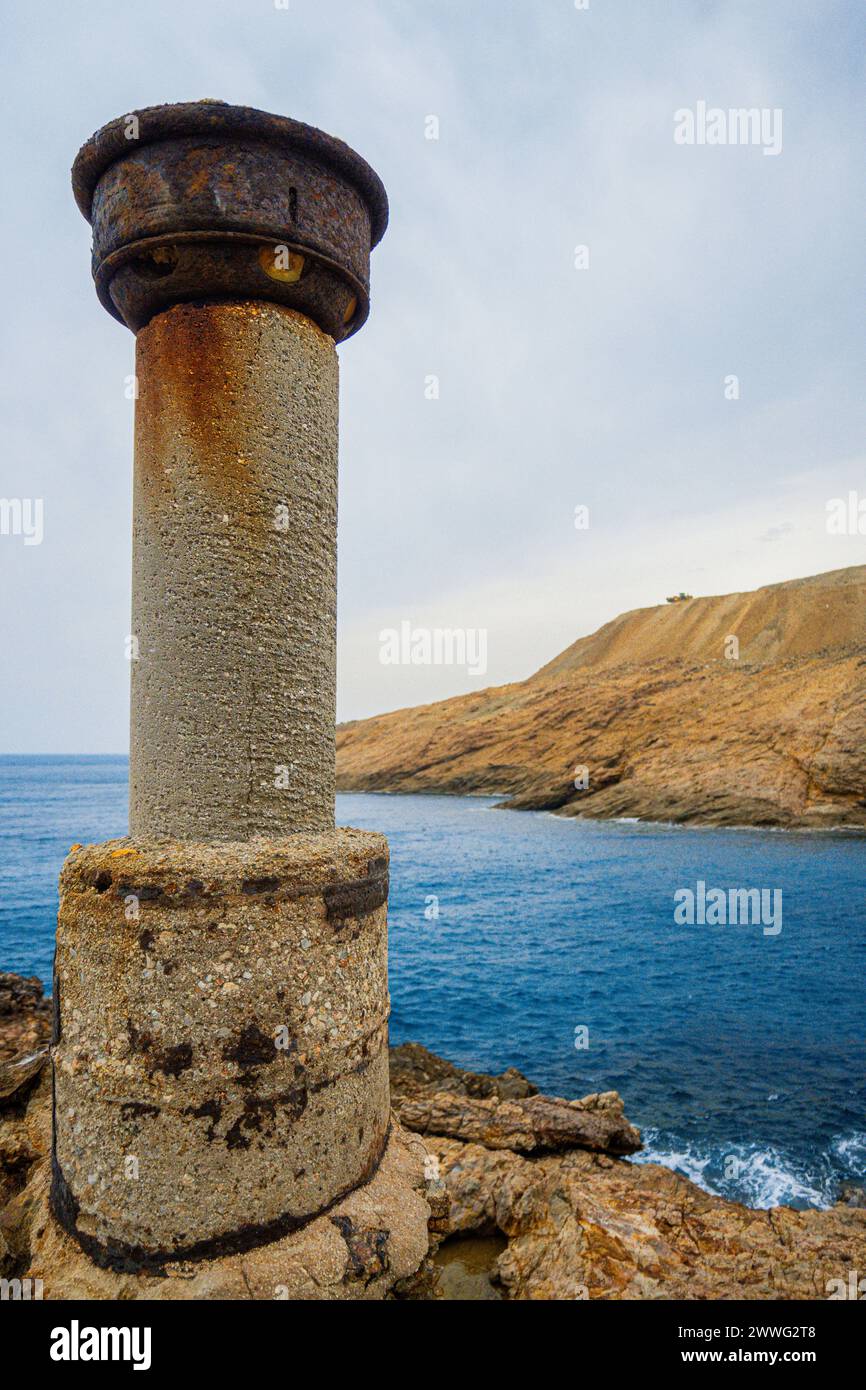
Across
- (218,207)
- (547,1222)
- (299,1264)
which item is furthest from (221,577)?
(547,1222)

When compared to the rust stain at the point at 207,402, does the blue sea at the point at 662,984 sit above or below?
below

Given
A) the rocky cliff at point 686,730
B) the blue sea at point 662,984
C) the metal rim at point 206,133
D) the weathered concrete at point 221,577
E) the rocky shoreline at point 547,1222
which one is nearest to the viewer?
the metal rim at point 206,133

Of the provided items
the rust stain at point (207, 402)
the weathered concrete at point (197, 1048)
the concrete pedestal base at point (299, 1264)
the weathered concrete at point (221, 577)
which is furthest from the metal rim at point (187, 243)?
the concrete pedestal base at point (299, 1264)

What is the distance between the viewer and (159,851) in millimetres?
4047

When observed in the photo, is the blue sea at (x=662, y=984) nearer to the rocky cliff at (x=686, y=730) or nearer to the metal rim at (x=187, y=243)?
the rocky cliff at (x=686, y=730)

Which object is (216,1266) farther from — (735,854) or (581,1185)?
(735,854)

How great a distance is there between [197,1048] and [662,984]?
54.5ft

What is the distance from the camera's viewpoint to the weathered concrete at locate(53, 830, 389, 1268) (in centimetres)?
379

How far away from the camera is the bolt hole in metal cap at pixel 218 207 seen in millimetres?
3977

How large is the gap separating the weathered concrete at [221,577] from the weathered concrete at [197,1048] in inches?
15.2

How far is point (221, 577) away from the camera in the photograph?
4.23 m

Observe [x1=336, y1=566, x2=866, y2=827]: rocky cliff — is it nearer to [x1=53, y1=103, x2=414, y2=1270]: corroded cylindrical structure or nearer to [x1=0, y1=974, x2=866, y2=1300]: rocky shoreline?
[x1=0, y1=974, x2=866, y2=1300]: rocky shoreline

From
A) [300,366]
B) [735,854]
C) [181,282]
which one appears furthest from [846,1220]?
[735,854]

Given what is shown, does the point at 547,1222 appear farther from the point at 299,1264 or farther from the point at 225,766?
the point at 225,766
